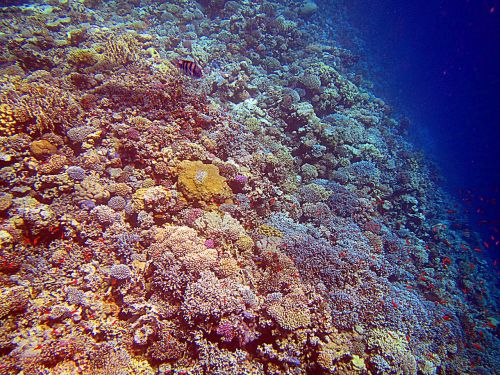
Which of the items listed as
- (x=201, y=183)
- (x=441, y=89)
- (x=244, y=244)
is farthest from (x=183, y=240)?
(x=441, y=89)

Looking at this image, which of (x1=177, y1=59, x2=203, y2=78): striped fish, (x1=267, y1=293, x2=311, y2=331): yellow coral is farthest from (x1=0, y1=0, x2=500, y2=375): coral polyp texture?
(x1=177, y1=59, x2=203, y2=78): striped fish

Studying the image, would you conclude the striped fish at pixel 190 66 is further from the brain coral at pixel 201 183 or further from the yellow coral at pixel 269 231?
the yellow coral at pixel 269 231

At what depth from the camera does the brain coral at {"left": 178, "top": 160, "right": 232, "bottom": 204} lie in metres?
5.42

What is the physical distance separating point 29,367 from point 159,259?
2.05m

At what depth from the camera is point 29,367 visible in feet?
10.8

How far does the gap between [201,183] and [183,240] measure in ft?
4.69

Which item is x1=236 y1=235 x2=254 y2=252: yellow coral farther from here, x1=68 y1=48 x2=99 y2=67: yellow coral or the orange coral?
x1=68 y1=48 x2=99 y2=67: yellow coral

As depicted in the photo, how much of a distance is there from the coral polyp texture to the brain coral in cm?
3

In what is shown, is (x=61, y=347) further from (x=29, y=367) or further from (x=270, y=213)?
(x=270, y=213)

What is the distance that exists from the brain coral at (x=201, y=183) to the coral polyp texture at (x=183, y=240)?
1.3 inches

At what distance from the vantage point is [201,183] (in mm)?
5504

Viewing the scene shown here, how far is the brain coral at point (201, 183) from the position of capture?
17.8ft

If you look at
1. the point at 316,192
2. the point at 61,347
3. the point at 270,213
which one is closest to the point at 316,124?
the point at 316,192

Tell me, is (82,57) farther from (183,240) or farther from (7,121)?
(183,240)
